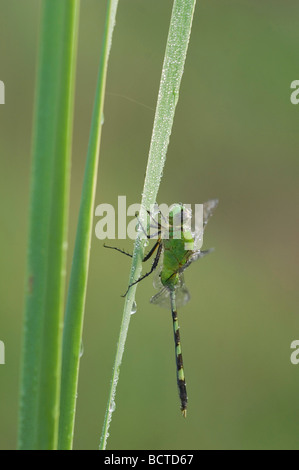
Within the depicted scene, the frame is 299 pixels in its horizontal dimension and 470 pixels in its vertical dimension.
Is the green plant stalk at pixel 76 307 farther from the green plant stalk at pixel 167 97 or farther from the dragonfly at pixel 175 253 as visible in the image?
the dragonfly at pixel 175 253

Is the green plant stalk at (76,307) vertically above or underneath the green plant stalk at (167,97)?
underneath

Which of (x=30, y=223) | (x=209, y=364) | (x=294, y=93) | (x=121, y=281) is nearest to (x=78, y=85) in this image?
(x=121, y=281)

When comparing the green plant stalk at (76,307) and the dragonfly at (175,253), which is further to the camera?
the dragonfly at (175,253)

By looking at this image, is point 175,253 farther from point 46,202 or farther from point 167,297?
point 46,202

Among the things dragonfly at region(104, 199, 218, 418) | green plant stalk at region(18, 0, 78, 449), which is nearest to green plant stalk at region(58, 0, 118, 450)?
green plant stalk at region(18, 0, 78, 449)

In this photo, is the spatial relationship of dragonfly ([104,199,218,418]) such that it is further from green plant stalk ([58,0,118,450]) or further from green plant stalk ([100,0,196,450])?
green plant stalk ([58,0,118,450])

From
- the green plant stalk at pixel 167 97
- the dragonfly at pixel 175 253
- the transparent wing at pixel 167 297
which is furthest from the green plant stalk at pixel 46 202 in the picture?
the transparent wing at pixel 167 297

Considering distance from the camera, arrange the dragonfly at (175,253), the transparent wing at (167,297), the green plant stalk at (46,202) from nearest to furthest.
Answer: the green plant stalk at (46,202), the dragonfly at (175,253), the transparent wing at (167,297)

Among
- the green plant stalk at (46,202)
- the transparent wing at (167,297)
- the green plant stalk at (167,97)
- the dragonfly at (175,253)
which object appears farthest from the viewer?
the transparent wing at (167,297)

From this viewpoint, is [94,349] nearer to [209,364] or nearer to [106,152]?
[209,364]
